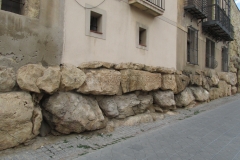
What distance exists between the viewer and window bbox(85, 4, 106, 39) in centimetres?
486

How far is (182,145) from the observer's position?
13.6 ft

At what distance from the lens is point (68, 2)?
4.44 m

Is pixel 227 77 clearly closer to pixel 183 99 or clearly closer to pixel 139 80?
pixel 183 99

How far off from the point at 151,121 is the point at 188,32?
5748 millimetres

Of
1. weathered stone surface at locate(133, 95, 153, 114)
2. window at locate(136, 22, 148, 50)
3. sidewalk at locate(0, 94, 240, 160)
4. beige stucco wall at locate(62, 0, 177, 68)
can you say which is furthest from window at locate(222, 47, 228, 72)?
weathered stone surface at locate(133, 95, 153, 114)

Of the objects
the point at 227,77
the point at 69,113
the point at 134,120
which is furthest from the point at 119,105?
the point at 227,77

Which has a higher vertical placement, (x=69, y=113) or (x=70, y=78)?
(x=70, y=78)

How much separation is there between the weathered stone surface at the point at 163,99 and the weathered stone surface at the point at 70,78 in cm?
320

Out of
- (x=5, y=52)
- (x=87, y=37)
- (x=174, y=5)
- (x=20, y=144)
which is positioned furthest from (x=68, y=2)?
(x=174, y=5)

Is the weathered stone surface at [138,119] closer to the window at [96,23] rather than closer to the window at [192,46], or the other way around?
the window at [96,23]

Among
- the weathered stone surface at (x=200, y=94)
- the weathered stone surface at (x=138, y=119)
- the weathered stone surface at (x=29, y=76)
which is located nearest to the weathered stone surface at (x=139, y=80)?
the weathered stone surface at (x=138, y=119)

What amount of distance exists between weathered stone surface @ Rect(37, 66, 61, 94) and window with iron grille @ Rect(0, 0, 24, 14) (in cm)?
148

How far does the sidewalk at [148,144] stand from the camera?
11.6ft

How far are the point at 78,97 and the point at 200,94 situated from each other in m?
6.70
